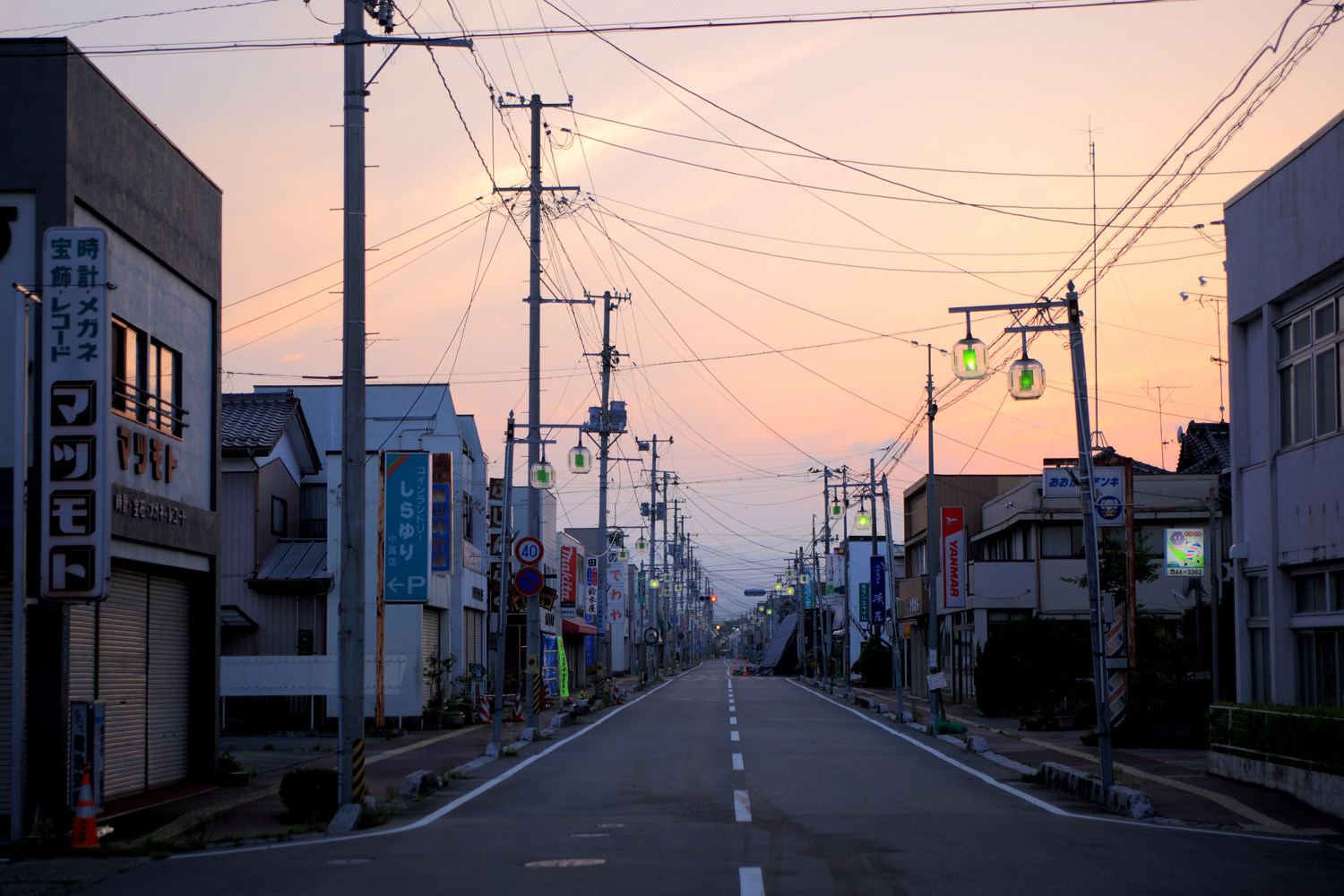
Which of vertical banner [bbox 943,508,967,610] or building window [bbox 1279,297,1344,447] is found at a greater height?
building window [bbox 1279,297,1344,447]

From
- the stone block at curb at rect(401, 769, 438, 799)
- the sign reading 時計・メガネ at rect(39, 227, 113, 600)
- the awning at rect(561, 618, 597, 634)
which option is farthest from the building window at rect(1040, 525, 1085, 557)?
the sign reading 時計・メガネ at rect(39, 227, 113, 600)

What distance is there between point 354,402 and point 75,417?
3078 millimetres

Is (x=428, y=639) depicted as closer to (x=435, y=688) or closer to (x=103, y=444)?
(x=435, y=688)

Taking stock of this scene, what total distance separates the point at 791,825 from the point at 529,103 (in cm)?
2178

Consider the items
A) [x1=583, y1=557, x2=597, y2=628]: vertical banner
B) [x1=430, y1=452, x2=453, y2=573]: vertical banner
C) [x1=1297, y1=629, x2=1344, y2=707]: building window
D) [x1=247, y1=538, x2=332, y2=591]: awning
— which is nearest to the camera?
[x1=1297, y1=629, x2=1344, y2=707]: building window

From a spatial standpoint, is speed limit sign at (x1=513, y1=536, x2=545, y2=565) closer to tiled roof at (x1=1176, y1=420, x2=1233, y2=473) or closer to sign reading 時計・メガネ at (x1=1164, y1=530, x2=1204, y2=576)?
sign reading 時計・メガネ at (x1=1164, y1=530, x2=1204, y2=576)

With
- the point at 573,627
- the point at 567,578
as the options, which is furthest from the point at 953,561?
the point at 573,627

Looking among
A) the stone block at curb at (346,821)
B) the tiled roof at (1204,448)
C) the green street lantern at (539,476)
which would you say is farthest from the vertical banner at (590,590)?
the stone block at curb at (346,821)

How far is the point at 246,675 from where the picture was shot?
94.7ft

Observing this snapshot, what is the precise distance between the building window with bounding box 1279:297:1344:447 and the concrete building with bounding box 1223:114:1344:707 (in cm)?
2

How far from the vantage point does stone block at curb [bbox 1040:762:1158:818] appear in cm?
1398

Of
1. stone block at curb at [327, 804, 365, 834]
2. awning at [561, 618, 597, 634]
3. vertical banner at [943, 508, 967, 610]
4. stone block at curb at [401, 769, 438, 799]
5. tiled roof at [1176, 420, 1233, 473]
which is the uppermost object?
tiled roof at [1176, 420, 1233, 473]

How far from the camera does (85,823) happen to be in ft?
39.1

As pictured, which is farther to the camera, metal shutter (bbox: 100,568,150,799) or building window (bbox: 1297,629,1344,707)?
building window (bbox: 1297,629,1344,707)
